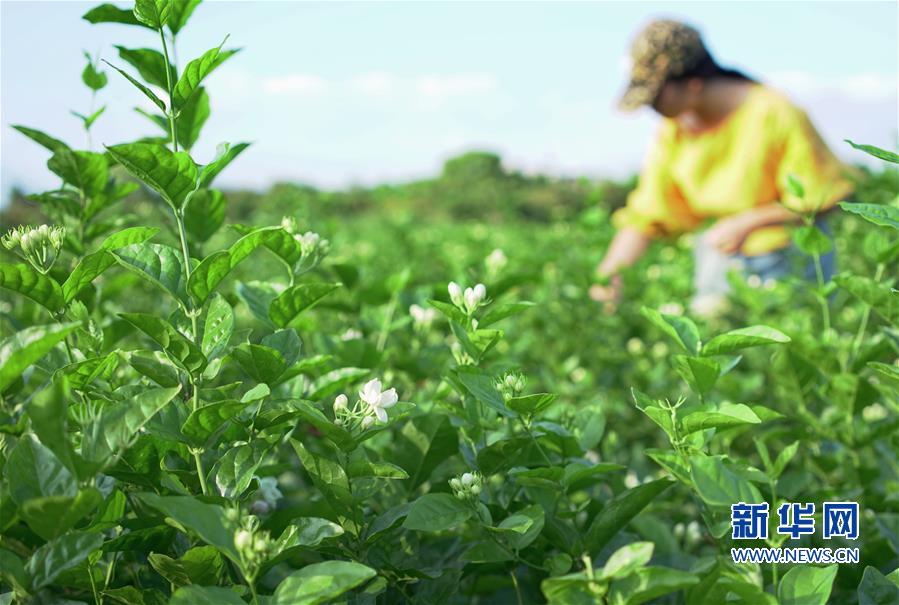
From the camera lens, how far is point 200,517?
81 cm

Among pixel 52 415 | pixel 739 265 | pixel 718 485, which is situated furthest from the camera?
pixel 739 265

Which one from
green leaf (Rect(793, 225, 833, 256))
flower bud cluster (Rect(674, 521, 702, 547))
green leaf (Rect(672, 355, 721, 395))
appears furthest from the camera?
flower bud cluster (Rect(674, 521, 702, 547))

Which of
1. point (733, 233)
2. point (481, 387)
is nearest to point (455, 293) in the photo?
point (481, 387)

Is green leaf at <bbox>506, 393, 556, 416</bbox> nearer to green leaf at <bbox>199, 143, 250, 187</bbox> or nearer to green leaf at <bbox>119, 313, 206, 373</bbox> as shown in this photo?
green leaf at <bbox>119, 313, 206, 373</bbox>

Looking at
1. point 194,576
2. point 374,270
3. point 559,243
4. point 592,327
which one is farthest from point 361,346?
point 559,243

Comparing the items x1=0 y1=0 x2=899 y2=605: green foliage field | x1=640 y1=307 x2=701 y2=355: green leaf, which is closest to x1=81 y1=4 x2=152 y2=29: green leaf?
x1=0 y1=0 x2=899 y2=605: green foliage field

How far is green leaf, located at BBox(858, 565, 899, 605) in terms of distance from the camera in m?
1.00

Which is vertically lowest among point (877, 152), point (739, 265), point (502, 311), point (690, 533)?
point (739, 265)

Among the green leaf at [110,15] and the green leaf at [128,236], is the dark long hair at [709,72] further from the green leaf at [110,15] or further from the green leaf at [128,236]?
the green leaf at [128,236]

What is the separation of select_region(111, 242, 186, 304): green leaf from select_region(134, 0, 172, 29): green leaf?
0.29 metres

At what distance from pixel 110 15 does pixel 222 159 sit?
10.7 inches

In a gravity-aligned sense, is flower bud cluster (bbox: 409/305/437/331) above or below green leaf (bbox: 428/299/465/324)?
below

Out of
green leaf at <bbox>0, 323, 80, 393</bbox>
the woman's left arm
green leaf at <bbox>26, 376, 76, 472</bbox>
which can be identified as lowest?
the woman's left arm

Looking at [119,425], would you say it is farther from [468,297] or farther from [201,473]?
[468,297]
